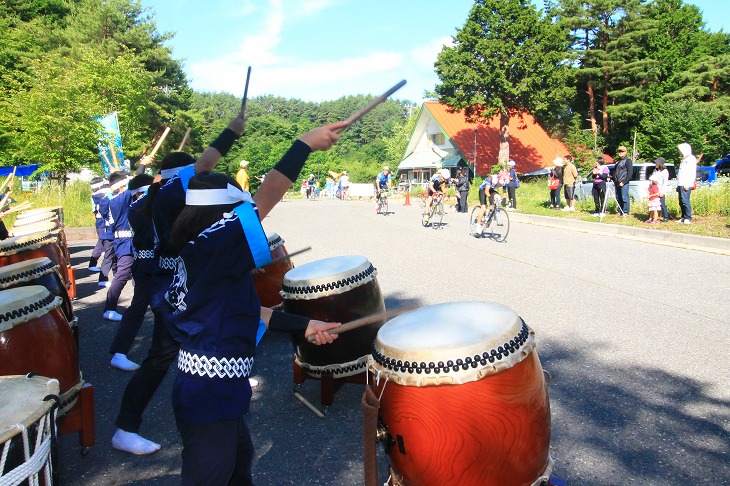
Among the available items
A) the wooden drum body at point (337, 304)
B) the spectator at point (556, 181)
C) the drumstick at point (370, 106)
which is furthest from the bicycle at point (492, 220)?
the drumstick at point (370, 106)

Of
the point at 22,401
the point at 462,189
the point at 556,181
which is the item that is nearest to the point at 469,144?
the point at 462,189

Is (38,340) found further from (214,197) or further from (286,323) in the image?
(214,197)

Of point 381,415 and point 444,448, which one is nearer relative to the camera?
point 444,448

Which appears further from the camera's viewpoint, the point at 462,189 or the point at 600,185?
the point at 462,189

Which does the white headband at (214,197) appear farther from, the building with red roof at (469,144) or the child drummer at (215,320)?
the building with red roof at (469,144)

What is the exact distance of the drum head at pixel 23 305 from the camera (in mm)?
2711

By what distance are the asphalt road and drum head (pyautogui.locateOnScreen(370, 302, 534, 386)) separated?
1.10 meters

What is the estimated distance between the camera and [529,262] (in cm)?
900

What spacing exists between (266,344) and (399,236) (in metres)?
8.30

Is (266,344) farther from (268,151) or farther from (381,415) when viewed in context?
(268,151)

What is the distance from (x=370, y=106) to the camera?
101 inches

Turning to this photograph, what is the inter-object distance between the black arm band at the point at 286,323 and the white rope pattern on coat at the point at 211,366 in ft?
0.99

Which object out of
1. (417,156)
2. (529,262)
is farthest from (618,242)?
(417,156)

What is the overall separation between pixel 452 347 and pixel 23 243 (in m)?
4.90
